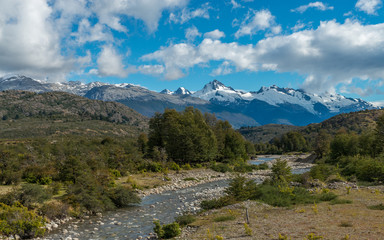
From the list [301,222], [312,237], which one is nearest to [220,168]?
[301,222]

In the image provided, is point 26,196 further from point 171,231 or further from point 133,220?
point 171,231

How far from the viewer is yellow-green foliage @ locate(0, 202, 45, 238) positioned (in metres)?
18.7

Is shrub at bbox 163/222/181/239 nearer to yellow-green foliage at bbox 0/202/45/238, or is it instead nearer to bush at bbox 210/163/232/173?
yellow-green foliage at bbox 0/202/45/238

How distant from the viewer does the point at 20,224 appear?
18859 mm

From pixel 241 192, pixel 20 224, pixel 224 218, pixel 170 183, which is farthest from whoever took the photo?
pixel 170 183

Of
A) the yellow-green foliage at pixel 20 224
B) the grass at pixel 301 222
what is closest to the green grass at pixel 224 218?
the grass at pixel 301 222

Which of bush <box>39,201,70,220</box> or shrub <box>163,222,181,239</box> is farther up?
bush <box>39,201,70,220</box>

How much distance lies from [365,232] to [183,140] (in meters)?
51.4

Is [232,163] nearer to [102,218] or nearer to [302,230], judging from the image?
[102,218]

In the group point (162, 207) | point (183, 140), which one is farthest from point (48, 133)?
point (162, 207)

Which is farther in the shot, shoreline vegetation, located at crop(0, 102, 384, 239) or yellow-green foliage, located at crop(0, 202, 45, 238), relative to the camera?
shoreline vegetation, located at crop(0, 102, 384, 239)

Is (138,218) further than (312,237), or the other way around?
(138,218)

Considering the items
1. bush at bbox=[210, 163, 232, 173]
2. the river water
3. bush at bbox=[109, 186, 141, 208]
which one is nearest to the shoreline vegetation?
bush at bbox=[210, 163, 232, 173]

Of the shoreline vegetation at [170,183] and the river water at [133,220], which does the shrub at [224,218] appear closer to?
the shoreline vegetation at [170,183]
